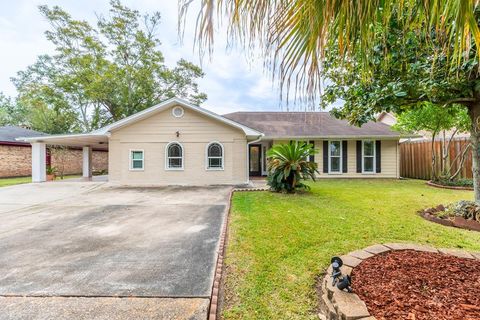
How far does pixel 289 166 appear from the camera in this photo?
325 inches

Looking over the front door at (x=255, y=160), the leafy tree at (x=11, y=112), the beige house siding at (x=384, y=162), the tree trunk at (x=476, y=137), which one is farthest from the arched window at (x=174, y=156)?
the leafy tree at (x=11, y=112)

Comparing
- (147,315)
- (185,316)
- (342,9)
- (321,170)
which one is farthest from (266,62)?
(321,170)

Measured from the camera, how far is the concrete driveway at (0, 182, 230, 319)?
238cm

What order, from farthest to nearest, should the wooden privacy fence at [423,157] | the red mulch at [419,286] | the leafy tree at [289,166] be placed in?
the wooden privacy fence at [423,157] < the leafy tree at [289,166] < the red mulch at [419,286]

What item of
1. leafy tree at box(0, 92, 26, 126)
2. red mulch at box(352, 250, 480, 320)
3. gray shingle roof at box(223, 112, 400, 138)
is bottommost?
red mulch at box(352, 250, 480, 320)

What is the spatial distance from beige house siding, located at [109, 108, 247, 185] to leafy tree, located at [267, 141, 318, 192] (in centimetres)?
312

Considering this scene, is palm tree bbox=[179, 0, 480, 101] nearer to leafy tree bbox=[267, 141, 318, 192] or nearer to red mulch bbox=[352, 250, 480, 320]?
red mulch bbox=[352, 250, 480, 320]

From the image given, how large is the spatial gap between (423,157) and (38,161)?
2150 cm

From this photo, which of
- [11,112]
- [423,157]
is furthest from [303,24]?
[11,112]

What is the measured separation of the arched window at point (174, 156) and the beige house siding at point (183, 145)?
20cm

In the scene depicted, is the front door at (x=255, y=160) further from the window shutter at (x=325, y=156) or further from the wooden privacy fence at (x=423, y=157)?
the wooden privacy fence at (x=423, y=157)

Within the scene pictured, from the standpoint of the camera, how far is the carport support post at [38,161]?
12383 mm

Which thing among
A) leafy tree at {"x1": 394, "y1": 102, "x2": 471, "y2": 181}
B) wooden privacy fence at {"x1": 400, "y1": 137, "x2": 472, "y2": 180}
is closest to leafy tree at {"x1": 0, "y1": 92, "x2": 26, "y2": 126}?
leafy tree at {"x1": 394, "y1": 102, "x2": 471, "y2": 181}

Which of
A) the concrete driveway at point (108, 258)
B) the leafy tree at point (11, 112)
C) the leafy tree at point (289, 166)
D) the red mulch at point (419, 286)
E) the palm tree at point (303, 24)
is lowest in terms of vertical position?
the concrete driveway at point (108, 258)
